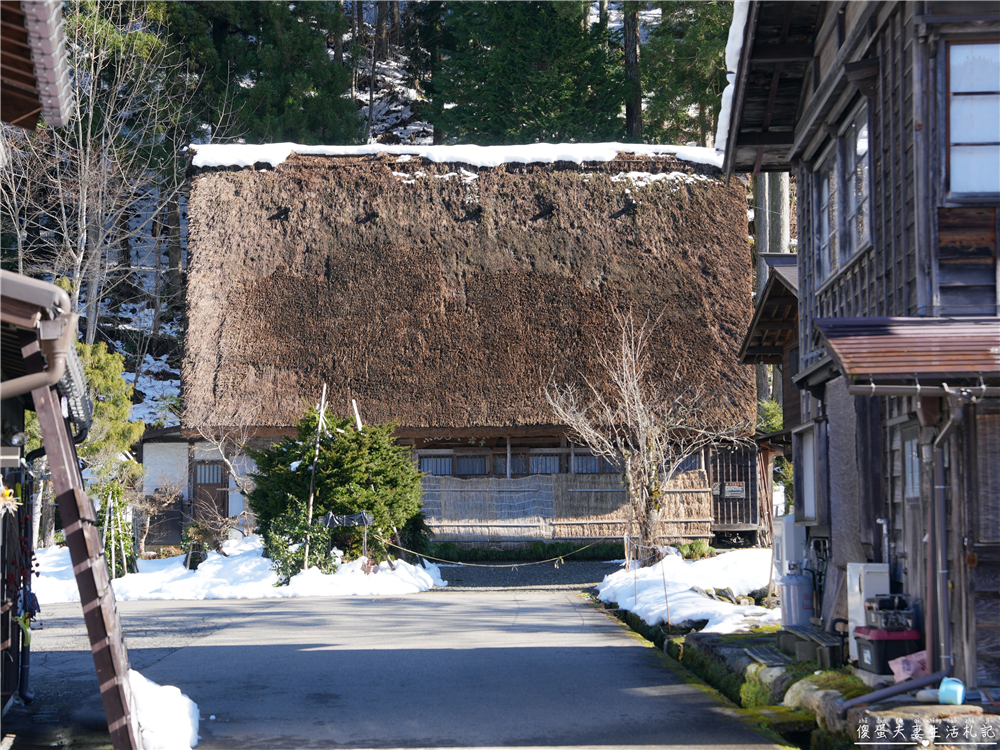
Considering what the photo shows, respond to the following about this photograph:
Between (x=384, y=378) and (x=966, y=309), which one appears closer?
(x=966, y=309)

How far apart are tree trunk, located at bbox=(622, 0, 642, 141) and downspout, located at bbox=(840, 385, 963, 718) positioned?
2531 centimetres

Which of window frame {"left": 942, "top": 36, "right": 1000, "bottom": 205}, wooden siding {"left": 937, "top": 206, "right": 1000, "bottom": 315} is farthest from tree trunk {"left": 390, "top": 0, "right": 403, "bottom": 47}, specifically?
wooden siding {"left": 937, "top": 206, "right": 1000, "bottom": 315}

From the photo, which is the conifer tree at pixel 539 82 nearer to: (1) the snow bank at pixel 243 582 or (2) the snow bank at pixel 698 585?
(1) the snow bank at pixel 243 582

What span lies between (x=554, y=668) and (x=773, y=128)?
20.0ft

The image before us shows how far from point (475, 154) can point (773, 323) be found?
10180 millimetres

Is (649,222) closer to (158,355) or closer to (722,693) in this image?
(722,693)

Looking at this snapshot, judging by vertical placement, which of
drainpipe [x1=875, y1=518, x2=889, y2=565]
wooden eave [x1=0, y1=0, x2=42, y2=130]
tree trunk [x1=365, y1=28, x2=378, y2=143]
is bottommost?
drainpipe [x1=875, y1=518, x2=889, y2=565]

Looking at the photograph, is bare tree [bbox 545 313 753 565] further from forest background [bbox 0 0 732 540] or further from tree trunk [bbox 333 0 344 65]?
tree trunk [bbox 333 0 344 65]

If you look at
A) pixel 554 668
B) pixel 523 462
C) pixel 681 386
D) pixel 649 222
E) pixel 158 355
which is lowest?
pixel 554 668

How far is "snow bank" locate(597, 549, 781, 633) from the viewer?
389 inches

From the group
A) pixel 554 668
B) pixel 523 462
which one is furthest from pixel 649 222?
pixel 554 668

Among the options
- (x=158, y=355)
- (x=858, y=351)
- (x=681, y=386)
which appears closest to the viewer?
(x=858, y=351)

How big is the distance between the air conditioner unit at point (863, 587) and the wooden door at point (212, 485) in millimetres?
17308

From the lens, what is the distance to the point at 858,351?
5.41 meters
